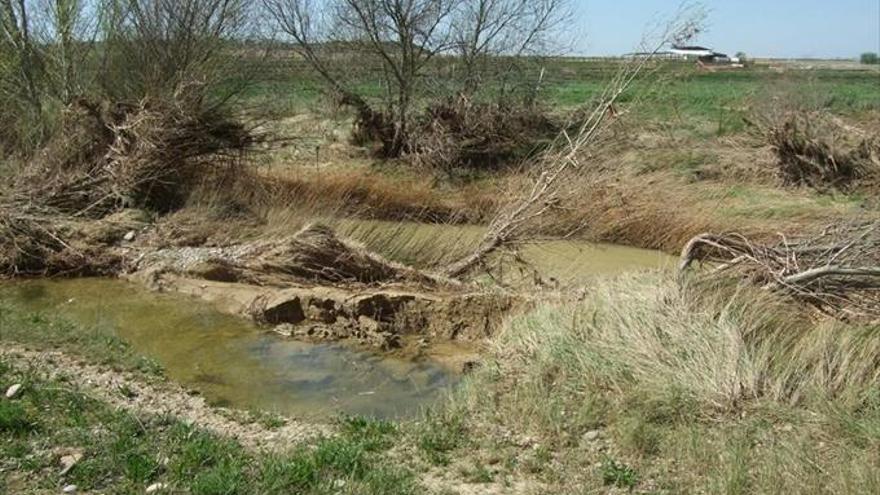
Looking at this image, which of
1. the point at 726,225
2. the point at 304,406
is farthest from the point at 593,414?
the point at 726,225

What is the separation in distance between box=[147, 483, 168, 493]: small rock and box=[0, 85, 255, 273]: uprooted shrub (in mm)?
10493

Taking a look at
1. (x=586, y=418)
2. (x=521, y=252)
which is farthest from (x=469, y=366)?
(x=521, y=252)

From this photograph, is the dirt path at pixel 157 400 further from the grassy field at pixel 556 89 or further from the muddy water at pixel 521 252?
the grassy field at pixel 556 89

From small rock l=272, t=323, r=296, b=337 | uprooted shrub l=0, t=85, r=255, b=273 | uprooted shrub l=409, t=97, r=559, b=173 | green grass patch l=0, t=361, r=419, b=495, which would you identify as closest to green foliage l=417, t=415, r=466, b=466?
green grass patch l=0, t=361, r=419, b=495

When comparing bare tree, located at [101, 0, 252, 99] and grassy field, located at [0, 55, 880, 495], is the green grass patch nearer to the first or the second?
grassy field, located at [0, 55, 880, 495]

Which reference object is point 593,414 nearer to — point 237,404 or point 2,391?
point 237,404

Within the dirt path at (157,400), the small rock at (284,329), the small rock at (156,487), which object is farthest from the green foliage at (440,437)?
the small rock at (284,329)

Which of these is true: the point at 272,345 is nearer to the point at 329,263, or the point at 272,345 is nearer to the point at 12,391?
the point at 329,263

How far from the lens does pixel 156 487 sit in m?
5.09

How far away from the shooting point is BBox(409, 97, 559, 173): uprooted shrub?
74.5 feet

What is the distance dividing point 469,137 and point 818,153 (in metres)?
8.80

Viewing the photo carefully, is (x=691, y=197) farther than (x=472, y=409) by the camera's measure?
Yes

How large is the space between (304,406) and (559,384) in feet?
8.69

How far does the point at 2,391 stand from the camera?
6828 millimetres
